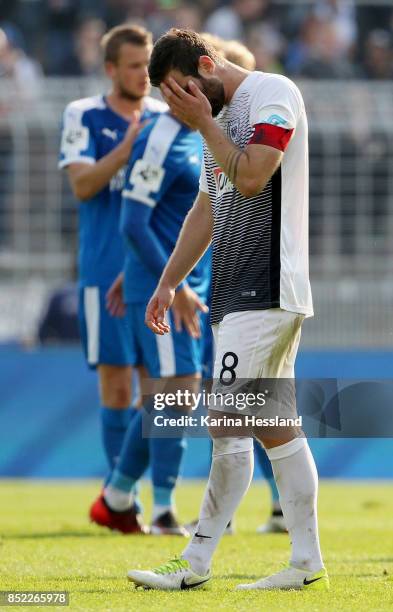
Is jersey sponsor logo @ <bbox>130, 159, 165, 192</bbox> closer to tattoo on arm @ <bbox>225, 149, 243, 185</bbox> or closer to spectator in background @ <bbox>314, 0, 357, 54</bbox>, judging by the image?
tattoo on arm @ <bbox>225, 149, 243, 185</bbox>

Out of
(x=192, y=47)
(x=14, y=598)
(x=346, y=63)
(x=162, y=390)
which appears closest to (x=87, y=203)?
(x=162, y=390)

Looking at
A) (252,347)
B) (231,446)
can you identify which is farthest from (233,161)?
(231,446)

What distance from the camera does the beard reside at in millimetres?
4230

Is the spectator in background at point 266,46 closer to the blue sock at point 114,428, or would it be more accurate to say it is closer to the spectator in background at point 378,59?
the spectator in background at point 378,59

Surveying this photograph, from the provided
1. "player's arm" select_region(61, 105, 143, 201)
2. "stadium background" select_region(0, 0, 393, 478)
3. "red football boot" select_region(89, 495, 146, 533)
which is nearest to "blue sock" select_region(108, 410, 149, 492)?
"red football boot" select_region(89, 495, 146, 533)

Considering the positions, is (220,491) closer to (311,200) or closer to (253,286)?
(253,286)

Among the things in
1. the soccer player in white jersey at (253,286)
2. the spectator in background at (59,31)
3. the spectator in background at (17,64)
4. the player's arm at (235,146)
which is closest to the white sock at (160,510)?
the soccer player in white jersey at (253,286)

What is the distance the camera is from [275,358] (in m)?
4.29

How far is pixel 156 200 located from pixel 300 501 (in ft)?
8.81

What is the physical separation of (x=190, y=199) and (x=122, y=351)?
1051 mm

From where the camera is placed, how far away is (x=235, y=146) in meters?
4.16

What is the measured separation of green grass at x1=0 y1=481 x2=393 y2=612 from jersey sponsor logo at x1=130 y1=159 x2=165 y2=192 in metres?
1.84

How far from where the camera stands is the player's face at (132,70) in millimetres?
7152

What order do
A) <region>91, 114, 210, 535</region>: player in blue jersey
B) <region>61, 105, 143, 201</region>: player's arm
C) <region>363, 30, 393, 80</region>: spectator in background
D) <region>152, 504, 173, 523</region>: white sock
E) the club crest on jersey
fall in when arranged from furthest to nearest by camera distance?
1. <region>363, 30, 393, 80</region>: spectator in background
2. <region>61, 105, 143, 201</region>: player's arm
3. <region>152, 504, 173, 523</region>: white sock
4. <region>91, 114, 210, 535</region>: player in blue jersey
5. the club crest on jersey
